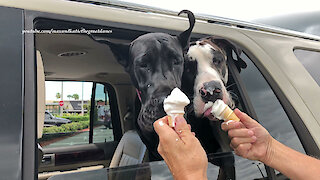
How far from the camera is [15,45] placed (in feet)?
3.39

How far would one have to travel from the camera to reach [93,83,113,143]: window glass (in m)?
1.39

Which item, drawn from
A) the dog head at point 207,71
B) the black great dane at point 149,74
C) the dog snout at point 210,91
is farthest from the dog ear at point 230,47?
the black great dane at point 149,74

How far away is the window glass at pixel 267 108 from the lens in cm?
→ 157

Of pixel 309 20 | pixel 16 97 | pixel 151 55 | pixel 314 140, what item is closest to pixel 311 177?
pixel 314 140

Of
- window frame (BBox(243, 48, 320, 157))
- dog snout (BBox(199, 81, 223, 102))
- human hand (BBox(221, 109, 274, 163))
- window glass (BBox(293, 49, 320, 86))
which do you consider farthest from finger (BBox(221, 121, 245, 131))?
window glass (BBox(293, 49, 320, 86))

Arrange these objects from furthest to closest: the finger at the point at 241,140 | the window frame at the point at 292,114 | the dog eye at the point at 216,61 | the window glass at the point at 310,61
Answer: the window glass at the point at 310,61 < the window frame at the point at 292,114 < the dog eye at the point at 216,61 < the finger at the point at 241,140

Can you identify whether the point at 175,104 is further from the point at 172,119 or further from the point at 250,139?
the point at 250,139

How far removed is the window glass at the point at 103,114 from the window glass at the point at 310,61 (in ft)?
4.24

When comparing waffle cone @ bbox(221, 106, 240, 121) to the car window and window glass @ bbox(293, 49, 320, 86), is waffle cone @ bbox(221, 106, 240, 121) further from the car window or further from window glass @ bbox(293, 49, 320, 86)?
window glass @ bbox(293, 49, 320, 86)

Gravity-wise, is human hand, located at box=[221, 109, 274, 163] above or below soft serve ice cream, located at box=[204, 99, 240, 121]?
below

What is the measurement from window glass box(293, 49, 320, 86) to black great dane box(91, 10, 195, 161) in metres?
1.08

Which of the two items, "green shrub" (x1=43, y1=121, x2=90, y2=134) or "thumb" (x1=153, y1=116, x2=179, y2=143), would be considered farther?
"green shrub" (x1=43, y1=121, x2=90, y2=134)

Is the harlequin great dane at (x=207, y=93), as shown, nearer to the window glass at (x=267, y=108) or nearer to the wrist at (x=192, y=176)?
the window glass at (x=267, y=108)

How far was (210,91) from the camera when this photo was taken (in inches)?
53.0
